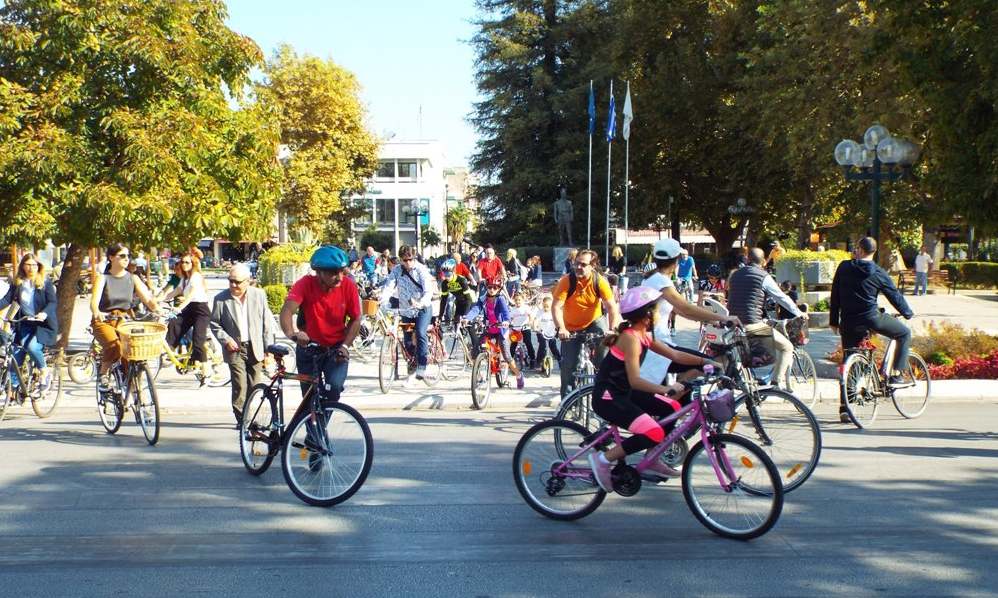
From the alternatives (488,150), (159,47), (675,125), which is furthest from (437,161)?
(159,47)

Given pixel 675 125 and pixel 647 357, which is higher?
pixel 675 125

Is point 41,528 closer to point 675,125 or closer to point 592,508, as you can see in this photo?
point 592,508

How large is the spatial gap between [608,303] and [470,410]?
8.81 feet

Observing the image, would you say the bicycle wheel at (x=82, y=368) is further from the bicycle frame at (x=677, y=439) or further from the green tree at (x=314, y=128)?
the green tree at (x=314, y=128)

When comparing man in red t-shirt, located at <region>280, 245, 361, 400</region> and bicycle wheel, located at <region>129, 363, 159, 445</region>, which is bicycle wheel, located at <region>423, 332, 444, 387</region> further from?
man in red t-shirt, located at <region>280, 245, 361, 400</region>

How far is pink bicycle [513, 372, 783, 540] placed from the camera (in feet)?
19.4

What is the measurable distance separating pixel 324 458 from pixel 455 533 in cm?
130

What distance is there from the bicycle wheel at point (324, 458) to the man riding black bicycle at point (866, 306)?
520 cm

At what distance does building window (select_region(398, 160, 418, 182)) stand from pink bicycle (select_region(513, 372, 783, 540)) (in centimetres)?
9596

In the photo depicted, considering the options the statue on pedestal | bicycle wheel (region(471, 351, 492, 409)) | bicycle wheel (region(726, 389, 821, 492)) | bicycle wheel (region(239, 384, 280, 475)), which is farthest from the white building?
bicycle wheel (region(726, 389, 821, 492))

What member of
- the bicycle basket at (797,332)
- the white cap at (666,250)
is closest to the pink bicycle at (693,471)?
the white cap at (666,250)

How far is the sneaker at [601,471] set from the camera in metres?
6.28

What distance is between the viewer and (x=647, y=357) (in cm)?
666

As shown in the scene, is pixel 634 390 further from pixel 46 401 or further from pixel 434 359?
pixel 46 401
